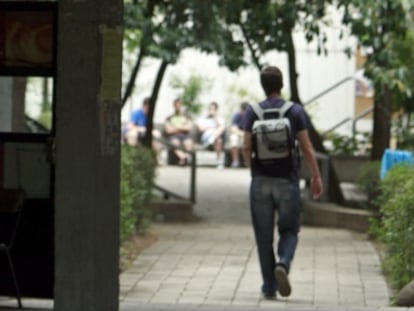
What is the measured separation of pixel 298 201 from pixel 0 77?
262 centimetres

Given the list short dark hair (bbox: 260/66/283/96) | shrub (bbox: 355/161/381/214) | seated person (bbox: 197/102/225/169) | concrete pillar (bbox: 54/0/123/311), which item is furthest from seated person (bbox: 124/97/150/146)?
concrete pillar (bbox: 54/0/123/311)

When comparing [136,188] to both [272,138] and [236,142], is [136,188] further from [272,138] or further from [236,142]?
[236,142]

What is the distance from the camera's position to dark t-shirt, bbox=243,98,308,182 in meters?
10.2

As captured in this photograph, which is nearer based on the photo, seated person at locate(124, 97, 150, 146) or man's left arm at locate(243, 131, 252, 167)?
man's left arm at locate(243, 131, 252, 167)

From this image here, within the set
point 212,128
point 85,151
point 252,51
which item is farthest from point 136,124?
point 85,151

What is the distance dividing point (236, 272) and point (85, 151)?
4.99m

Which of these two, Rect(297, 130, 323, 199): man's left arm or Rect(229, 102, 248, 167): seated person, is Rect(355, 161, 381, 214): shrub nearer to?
Rect(297, 130, 323, 199): man's left arm

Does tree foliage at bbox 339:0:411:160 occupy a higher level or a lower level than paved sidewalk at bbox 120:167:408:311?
higher

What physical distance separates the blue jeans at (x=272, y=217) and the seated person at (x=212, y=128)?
17.9m

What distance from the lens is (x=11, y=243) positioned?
29.9 feet

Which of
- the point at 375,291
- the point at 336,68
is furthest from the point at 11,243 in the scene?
the point at 336,68

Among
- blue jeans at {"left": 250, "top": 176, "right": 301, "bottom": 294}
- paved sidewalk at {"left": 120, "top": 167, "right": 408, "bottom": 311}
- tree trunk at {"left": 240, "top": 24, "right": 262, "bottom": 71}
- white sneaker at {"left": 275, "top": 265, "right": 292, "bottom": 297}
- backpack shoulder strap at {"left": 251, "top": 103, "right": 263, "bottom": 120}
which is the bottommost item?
paved sidewalk at {"left": 120, "top": 167, "right": 408, "bottom": 311}

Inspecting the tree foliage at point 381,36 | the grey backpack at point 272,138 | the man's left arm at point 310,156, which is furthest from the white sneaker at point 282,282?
the tree foliage at point 381,36

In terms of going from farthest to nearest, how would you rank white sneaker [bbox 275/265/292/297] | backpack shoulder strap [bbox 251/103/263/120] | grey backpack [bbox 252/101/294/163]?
backpack shoulder strap [bbox 251/103/263/120]
grey backpack [bbox 252/101/294/163]
white sneaker [bbox 275/265/292/297]
